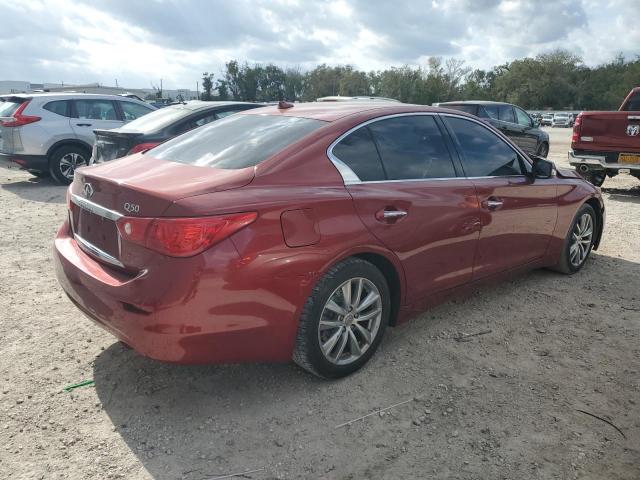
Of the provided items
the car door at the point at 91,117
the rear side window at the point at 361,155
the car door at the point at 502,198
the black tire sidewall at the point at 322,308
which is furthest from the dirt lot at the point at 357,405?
the car door at the point at 91,117

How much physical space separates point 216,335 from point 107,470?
77 cm

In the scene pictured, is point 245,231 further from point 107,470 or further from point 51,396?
point 51,396

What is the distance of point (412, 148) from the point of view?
11.2ft

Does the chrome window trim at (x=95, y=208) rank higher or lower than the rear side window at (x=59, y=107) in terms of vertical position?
lower

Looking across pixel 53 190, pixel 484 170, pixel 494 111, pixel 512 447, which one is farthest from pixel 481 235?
pixel 494 111

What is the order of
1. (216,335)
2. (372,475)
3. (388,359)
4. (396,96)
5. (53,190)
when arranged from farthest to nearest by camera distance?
(396,96), (53,190), (388,359), (216,335), (372,475)

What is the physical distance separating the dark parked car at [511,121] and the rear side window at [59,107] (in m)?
8.92

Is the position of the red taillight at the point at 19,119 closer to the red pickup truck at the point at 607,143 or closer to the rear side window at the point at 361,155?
the rear side window at the point at 361,155

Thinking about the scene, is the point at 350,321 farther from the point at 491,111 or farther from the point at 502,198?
the point at 491,111

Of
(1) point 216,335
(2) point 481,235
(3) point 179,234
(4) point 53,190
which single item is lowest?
(4) point 53,190

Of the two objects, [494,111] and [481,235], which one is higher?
[494,111]

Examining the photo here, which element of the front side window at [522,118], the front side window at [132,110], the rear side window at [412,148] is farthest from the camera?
the front side window at [522,118]

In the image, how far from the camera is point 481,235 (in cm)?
371

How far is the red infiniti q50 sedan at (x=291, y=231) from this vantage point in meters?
2.44
